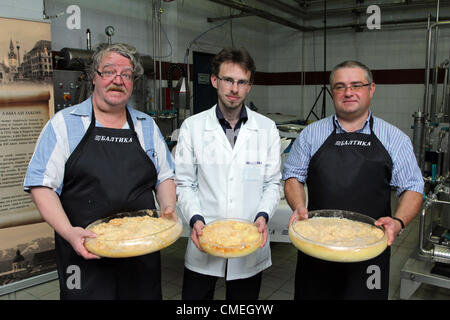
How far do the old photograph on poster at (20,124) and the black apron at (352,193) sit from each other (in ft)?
7.41

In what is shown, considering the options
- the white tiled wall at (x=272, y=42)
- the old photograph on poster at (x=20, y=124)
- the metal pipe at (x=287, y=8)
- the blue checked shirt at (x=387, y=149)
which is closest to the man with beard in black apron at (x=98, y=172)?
the blue checked shirt at (x=387, y=149)

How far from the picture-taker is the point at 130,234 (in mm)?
1364

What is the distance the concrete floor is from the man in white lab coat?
4.05ft

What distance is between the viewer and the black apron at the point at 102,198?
1.53 m

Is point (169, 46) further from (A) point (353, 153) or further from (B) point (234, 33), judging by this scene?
(A) point (353, 153)

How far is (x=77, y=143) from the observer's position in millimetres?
1519

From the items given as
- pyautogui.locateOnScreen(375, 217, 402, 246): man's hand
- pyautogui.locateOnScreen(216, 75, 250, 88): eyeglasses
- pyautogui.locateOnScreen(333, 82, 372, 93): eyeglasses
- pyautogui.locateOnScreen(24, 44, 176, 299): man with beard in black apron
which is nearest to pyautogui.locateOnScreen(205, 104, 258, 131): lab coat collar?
pyautogui.locateOnScreen(216, 75, 250, 88): eyeglasses

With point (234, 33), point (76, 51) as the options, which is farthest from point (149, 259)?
point (234, 33)

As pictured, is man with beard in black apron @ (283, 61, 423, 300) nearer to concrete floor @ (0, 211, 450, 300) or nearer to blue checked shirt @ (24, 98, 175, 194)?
blue checked shirt @ (24, 98, 175, 194)

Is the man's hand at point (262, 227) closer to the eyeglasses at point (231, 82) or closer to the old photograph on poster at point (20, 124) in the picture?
the eyeglasses at point (231, 82)

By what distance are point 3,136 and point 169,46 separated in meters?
3.16

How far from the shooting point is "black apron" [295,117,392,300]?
1.70 meters

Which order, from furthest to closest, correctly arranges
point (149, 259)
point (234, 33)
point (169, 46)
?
point (234, 33), point (169, 46), point (149, 259)

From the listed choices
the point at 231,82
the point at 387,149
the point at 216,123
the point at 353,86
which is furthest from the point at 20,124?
the point at 387,149
